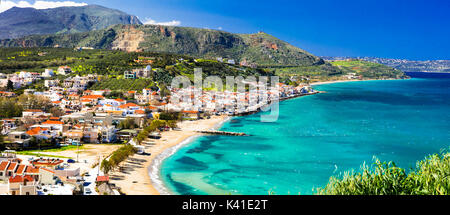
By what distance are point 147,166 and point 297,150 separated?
9.43 m

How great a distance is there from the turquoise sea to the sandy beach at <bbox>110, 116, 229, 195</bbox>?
2.32 feet

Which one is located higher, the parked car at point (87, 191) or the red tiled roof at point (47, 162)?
the red tiled roof at point (47, 162)

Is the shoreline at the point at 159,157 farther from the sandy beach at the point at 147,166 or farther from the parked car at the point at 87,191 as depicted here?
the parked car at the point at 87,191

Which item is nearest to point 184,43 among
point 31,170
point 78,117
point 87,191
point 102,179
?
point 78,117

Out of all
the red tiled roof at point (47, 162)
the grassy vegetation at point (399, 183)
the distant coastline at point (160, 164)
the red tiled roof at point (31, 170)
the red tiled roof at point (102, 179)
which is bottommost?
the distant coastline at point (160, 164)

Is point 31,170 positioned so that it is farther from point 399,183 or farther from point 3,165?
point 399,183

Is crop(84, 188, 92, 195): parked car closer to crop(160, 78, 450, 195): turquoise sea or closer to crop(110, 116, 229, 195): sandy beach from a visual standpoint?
Answer: crop(110, 116, 229, 195): sandy beach

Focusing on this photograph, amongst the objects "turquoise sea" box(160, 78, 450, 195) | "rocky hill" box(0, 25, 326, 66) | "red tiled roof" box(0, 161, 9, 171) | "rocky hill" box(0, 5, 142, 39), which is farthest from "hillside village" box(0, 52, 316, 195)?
"rocky hill" box(0, 25, 326, 66)

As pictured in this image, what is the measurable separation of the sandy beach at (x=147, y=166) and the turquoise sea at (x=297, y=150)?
2.32ft

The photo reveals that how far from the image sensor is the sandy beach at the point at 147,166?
13680 mm

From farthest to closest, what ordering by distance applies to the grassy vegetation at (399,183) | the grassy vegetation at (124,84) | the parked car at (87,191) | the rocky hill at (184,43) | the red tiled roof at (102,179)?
the rocky hill at (184,43) < the grassy vegetation at (124,84) < the red tiled roof at (102,179) < the parked car at (87,191) < the grassy vegetation at (399,183)

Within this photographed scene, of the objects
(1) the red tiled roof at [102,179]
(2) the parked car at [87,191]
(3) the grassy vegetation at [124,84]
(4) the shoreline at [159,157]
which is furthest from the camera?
(3) the grassy vegetation at [124,84]

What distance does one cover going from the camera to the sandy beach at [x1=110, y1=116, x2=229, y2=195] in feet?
44.9

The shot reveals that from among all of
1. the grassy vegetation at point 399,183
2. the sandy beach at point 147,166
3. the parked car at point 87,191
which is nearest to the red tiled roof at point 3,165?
the parked car at point 87,191
